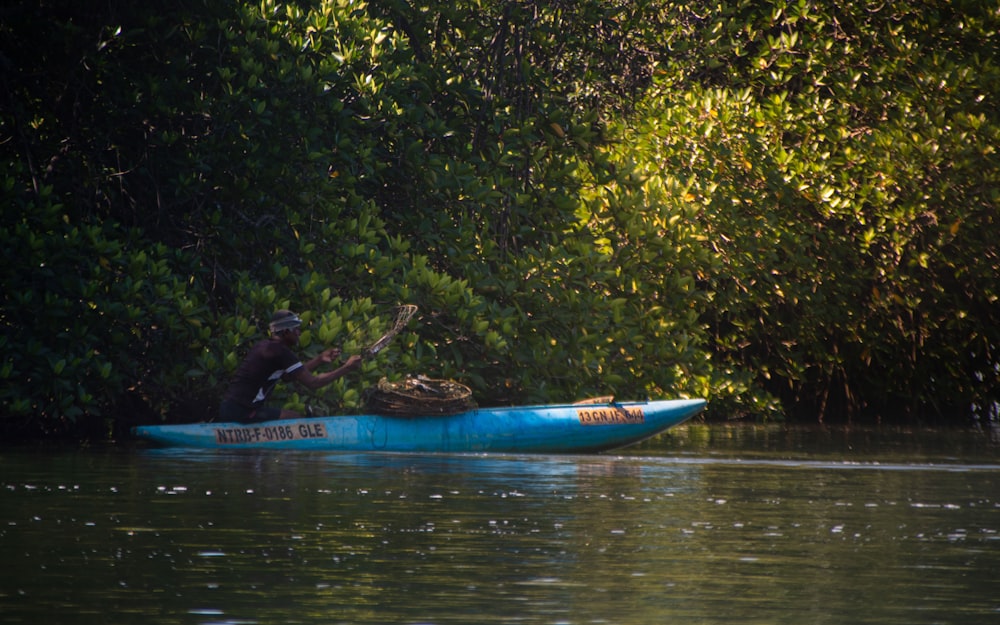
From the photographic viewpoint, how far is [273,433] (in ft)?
56.1

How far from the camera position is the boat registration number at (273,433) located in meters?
17.1

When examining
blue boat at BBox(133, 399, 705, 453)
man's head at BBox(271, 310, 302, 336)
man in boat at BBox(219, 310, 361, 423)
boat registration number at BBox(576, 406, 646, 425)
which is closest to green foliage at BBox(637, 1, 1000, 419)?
boat registration number at BBox(576, 406, 646, 425)

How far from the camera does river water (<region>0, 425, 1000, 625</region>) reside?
25.7 ft

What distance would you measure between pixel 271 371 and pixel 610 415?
3.39 metres

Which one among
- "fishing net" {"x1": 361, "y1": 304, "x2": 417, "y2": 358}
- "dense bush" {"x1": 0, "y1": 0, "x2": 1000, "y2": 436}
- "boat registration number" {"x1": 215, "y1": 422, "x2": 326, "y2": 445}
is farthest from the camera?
"dense bush" {"x1": 0, "y1": 0, "x2": 1000, "y2": 436}

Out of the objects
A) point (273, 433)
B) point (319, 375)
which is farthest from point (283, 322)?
point (273, 433)

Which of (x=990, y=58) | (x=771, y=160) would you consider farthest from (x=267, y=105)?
(x=990, y=58)

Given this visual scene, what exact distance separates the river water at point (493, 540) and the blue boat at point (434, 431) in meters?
0.69

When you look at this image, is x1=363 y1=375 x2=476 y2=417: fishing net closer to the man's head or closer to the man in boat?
the man in boat

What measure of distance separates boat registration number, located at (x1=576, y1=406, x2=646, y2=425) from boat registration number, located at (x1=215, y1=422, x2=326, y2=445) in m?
2.58

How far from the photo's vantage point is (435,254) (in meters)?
20.5

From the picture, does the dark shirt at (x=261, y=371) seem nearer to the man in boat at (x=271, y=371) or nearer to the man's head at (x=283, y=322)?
the man in boat at (x=271, y=371)

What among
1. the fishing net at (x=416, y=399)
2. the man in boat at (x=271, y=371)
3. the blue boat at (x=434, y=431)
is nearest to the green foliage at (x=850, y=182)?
the blue boat at (x=434, y=431)

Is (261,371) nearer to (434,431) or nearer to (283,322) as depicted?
(283,322)
